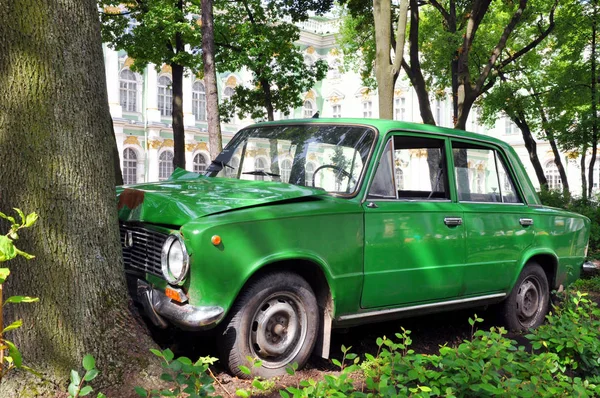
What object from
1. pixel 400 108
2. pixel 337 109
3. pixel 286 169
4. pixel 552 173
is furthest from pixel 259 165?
pixel 337 109

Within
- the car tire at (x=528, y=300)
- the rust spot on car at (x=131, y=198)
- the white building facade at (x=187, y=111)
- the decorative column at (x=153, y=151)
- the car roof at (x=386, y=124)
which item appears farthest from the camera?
the decorative column at (x=153, y=151)

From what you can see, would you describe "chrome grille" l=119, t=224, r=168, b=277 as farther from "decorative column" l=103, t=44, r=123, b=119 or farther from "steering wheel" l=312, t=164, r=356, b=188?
"decorative column" l=103, t=44, r=123, b=119

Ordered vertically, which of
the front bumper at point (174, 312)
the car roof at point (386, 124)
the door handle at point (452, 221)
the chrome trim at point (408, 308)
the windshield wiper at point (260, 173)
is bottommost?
the chrome trim at point (408, 308)

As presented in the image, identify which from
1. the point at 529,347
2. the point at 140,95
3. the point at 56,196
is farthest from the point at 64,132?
the point at 140,95

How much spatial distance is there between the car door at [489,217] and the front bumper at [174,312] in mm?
2564

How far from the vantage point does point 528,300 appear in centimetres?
661

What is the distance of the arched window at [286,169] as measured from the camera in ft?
17.5

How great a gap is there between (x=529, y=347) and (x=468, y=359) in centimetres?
231

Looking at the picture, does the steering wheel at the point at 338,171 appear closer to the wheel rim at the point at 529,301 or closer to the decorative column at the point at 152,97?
the wheel rim at the point at 529,301

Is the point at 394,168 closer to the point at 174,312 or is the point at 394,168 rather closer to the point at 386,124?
the point at 386,124

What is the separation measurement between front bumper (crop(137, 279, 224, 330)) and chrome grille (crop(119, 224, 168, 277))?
15cm

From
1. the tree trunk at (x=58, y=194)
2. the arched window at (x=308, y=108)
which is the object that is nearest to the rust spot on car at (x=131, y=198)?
the tree trunk at (x=58, y=194)

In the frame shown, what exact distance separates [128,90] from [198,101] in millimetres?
5896

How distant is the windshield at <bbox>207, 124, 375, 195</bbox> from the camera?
202 inches
